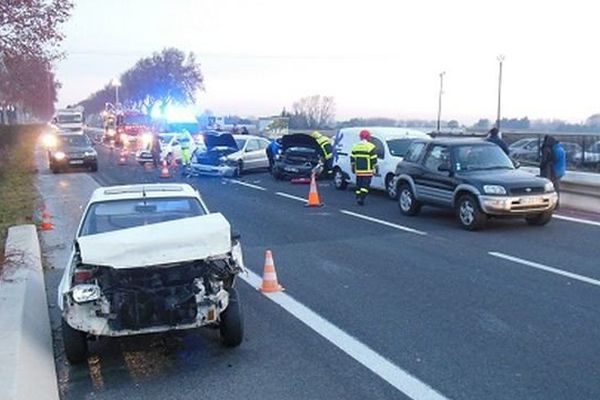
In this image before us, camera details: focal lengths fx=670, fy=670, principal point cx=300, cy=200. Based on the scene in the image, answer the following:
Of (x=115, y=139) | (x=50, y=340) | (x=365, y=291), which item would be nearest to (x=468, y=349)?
(x=365, y=291)

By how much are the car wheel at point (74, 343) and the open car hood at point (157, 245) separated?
746 mm

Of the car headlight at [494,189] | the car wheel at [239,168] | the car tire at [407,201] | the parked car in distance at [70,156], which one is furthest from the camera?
the parked car in distance at [70,156]

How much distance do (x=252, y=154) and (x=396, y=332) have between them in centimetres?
2123

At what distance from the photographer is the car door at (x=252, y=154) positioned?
27141mm

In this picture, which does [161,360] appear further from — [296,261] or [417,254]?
[417,254]

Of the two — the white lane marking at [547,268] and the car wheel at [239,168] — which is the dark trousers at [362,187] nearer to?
the white lane marking at [547,268]

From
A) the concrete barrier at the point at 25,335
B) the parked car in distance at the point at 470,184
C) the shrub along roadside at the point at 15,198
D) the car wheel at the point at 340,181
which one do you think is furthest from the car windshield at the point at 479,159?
the shrub along roadside at the point at 15,198

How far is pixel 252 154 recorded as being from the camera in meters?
27.5

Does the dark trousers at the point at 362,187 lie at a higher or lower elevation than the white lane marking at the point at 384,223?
higher

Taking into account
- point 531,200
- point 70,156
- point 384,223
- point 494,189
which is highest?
point 494,189

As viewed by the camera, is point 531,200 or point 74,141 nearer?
point 531,200

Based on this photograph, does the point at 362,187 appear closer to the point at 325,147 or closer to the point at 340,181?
the point at 340,181

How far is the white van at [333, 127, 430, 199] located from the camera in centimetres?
1856

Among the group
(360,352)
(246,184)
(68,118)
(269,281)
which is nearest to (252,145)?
(246,184)
